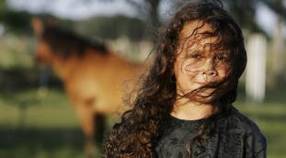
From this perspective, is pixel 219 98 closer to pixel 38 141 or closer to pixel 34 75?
pixel 38 141

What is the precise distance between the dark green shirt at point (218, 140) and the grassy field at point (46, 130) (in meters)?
6.70

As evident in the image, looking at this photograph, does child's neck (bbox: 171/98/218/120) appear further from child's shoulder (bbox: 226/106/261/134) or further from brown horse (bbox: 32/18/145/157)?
brown horse (bbox: 32/18/145/157)

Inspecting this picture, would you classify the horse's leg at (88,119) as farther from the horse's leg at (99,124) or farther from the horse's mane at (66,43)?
the horse's mane at (66,43)

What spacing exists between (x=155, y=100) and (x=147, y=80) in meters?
0.08

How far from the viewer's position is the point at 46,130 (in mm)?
11750

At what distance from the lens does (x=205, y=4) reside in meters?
2.15

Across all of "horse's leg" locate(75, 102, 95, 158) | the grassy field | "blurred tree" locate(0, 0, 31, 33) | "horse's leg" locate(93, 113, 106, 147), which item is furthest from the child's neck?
"blurred tree" locate(0, 0, 31, 33)

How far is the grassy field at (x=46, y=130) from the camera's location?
9273 mm

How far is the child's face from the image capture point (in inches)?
80.4

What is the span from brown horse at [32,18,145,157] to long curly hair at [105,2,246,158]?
6.47 metres

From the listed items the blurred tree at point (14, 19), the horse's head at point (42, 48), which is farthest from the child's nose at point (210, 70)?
the blurred tree at point (14, 19)

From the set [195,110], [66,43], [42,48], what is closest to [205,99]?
[195,110]

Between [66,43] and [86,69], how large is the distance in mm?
430

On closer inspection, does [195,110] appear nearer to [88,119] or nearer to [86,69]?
[88,119]
